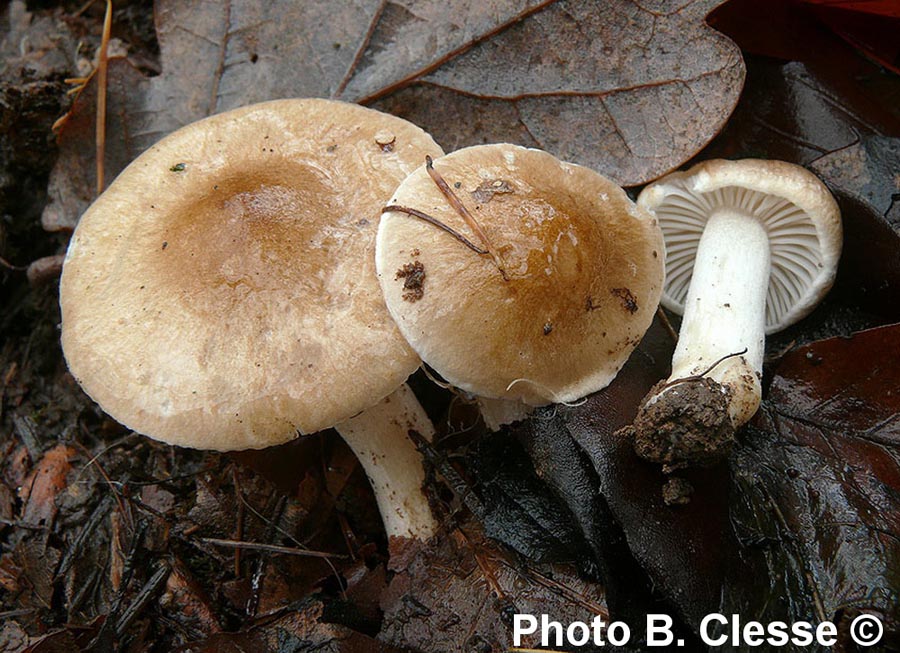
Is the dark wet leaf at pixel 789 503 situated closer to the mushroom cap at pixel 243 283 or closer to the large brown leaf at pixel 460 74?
the mushroom cap at pixel 243 283

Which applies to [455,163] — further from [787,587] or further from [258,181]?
[787,587]

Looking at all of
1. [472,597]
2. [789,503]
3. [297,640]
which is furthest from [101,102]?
[789,503]

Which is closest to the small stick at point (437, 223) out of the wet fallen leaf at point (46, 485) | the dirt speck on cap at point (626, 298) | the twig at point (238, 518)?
the dirt speck on cap at point (626, 298)

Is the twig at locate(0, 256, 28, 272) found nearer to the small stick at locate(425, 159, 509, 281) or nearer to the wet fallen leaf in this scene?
the wet fallen leaf

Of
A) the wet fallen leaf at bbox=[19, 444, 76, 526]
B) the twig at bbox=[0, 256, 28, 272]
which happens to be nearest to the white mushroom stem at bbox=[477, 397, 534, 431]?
the wet fallen leaf at bbox=[19, 444, 76, 526]

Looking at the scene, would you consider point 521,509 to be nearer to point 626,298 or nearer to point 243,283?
point 626,298
